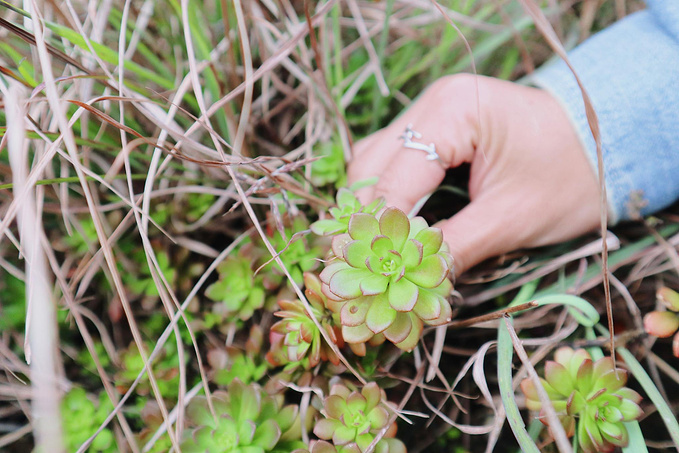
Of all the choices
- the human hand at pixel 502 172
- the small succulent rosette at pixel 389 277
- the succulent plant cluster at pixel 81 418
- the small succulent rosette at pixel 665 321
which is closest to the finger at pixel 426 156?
the human hand at pixel 502 172

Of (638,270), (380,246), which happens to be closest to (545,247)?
(638,270)

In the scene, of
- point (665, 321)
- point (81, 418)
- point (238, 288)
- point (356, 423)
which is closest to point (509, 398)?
point (356, 423)

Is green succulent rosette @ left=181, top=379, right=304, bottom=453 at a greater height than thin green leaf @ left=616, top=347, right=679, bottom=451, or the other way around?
green succulent rosette @ left=181, top=379, right=304, bottom=453

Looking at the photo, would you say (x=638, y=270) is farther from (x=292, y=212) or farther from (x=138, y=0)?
(x=138, y=0)

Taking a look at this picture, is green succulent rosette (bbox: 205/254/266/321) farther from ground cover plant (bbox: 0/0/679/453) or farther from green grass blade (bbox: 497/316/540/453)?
green grass blade (bbox: 497/316/540/453)

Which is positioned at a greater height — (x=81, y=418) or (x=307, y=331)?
(x=307, y=331)

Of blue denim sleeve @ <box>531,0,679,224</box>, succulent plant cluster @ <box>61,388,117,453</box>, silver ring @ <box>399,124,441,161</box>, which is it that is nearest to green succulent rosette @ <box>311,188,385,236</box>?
silver ring @ <box>399,124,441,161</box>

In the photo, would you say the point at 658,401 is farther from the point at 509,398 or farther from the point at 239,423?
the point at 239,423
